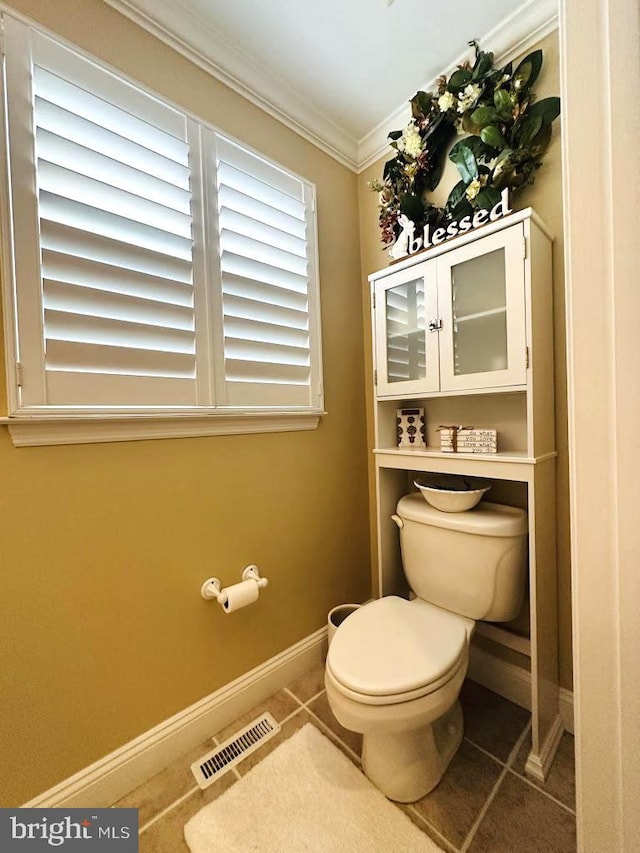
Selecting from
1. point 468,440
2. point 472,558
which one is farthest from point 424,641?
point 468,440

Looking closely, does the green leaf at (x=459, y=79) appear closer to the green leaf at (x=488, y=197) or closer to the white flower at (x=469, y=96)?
the white flower at (x=469, y=96)

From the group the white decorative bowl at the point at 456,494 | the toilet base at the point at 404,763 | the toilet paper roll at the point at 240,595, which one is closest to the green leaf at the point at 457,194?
the white decorative bowl at the point at 456,494

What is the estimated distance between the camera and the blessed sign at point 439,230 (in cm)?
122

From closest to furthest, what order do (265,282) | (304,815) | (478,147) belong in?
(304,815)
(478,147)
(265,282)

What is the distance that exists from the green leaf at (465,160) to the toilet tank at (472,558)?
1.26 meters

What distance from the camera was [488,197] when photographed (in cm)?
128

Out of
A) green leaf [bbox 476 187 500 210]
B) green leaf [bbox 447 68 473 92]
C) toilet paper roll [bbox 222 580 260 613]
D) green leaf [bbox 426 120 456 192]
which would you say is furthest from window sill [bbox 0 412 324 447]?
green leaf [bbox 447 68 473 92]

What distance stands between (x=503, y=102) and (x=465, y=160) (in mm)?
184

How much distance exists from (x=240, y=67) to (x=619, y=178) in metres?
1.55

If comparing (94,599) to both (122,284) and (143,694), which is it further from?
(122,284)

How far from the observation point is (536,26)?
120 centimetres

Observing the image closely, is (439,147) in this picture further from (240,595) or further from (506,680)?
(506,680)

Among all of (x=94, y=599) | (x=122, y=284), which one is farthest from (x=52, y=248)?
(x=94, y=599)

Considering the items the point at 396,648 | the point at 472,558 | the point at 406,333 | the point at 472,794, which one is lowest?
the point at 472,794
